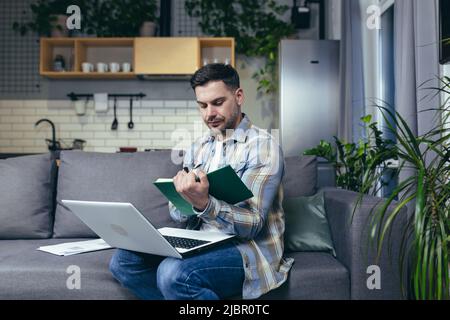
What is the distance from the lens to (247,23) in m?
4.84

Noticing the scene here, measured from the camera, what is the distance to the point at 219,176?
4.57ft

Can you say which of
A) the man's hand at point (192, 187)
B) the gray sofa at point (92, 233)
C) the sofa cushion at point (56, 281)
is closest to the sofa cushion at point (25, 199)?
the gray sofa at point (92, 233)

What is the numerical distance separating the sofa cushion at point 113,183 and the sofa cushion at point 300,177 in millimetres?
542

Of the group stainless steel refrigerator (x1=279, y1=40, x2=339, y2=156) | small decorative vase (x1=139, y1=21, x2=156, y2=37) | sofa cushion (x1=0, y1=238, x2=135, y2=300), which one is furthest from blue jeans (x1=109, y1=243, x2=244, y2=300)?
small decorative vase (x1=139, y1=21, x2=156, y2=37)

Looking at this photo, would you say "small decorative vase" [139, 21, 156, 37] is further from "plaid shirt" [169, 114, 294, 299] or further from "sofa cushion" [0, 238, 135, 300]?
"sofa cushion" [0, 238, 135, 300]

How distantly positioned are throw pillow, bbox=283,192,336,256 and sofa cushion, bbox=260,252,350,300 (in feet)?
0.78

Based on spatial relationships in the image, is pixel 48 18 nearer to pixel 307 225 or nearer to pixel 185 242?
pixel 307 225

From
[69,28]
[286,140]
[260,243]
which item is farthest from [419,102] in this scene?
[69,28]

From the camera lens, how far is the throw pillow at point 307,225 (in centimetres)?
201

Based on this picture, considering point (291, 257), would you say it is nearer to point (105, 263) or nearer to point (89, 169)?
point (105, 263)

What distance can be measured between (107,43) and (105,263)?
3320mm

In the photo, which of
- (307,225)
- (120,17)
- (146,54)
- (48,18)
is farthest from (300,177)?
(48,18)

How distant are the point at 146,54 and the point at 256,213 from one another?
3255mm

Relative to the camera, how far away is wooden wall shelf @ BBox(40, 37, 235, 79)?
14.7 ft
